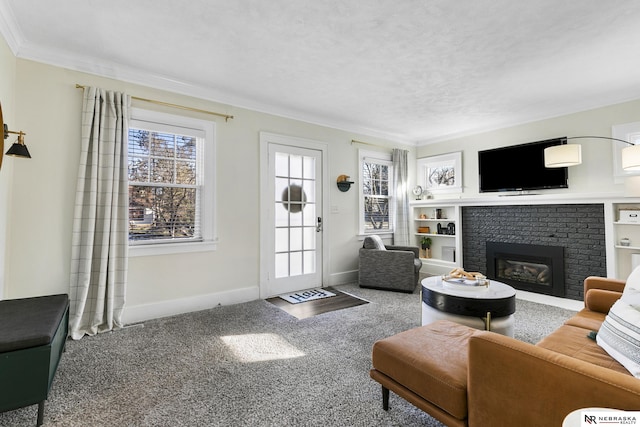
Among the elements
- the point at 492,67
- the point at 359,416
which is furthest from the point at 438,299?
the point at 492,67

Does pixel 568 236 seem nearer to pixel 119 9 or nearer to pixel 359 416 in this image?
pixel 359 416

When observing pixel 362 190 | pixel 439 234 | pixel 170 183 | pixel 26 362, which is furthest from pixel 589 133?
pixel 26 362

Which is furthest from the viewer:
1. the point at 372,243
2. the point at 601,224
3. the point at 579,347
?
the point at 372,243

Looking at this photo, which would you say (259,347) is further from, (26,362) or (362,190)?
(362,190)

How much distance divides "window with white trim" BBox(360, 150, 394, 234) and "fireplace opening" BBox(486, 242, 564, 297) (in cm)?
171

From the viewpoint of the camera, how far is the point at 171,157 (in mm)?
3396

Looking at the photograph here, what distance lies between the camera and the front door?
13.4ft

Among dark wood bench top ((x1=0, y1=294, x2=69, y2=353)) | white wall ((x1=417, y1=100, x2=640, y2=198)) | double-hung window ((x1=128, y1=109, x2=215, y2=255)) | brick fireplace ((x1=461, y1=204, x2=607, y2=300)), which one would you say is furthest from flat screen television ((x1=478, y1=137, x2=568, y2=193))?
dark wood bench top ((x1=0, y1=294, x2=69, y2=353))

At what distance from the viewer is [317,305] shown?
146 inches

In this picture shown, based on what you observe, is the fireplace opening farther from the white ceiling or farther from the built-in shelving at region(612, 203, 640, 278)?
the white ceiling

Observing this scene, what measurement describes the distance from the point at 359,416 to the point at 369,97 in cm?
336

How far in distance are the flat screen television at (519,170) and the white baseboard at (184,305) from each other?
3.95m

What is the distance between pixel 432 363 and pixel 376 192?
13.5ft

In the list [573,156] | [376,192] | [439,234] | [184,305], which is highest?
[573,156]
